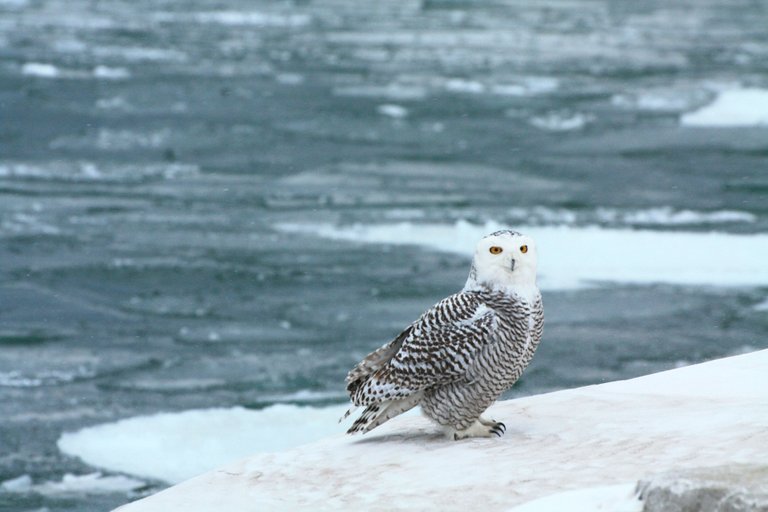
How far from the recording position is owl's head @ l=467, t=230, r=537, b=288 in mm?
4160

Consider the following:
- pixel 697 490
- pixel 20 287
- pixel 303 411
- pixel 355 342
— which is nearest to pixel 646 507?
pixel 697 490

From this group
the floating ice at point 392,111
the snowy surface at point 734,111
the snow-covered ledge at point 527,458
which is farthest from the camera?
the floating ice at point 392,111

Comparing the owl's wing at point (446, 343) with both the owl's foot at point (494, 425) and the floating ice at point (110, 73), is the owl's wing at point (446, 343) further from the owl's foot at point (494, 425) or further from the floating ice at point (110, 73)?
the floating ice at point (110, 73)

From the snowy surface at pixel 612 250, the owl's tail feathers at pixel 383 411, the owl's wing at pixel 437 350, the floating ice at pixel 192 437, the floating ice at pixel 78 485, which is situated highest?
the owl's wing at pixel 437 350

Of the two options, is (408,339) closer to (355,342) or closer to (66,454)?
(66,454)

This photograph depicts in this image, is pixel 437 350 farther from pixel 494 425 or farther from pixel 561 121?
pixel 561 121

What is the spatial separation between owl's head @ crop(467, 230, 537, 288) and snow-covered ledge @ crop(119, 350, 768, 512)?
51 cm

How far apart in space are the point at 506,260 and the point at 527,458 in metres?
0.61

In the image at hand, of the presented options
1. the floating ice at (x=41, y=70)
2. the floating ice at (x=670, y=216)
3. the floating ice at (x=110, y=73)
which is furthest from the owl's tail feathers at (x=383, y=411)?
the floating ice at (x=41, y=70)

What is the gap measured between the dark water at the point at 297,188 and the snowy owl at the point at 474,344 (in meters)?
1.73

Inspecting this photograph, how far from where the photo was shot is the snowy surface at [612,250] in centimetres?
881

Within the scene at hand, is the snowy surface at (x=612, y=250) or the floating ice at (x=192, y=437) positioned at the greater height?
the snowy surface at (x=612, y=250)

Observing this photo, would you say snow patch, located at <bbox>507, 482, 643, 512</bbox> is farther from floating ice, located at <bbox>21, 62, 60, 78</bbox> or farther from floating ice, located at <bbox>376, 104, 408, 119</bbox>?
floating ice, located at <bbox>21, 62, 60, 78</bbox>

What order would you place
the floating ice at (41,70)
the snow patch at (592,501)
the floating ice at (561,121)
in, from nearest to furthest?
1. the snow patch at (592,501)
2. the floating ice at (561,121)
3. the floating ice at (41,70)
